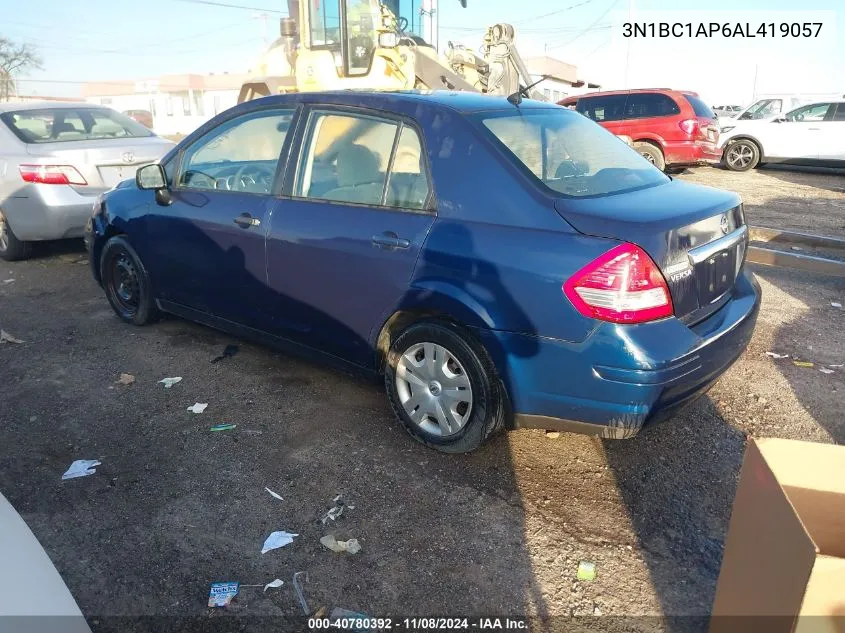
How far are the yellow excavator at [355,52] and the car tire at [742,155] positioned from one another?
795 centimetres

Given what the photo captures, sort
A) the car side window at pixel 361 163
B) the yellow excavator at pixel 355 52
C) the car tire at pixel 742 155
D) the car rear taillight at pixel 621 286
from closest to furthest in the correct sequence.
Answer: the car rear taillight at pixel 621 286 < the car side window at pixel 361 163 < the yellow excavator at pixel 355 52 < the car tire at pixel 742 155

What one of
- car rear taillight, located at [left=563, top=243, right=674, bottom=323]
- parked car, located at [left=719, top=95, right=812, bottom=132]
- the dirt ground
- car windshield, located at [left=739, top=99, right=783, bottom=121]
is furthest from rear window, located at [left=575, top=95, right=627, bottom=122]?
car rear taillight, located at [left=563, top=243, right=674, bottom=323]

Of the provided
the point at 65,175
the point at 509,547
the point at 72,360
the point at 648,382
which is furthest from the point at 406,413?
the point at 65,175

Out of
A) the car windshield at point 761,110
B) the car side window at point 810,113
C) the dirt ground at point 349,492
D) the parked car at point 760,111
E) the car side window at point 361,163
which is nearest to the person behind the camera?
the dirt ground at point 349,492

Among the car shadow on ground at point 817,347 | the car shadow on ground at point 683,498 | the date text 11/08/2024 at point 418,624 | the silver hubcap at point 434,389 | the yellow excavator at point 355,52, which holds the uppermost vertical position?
the yellow excavator at point 355,52

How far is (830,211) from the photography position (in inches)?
416

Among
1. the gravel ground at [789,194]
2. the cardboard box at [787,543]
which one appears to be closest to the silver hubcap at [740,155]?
the gravel ground at [789,194]

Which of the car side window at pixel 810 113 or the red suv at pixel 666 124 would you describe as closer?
the red suv at pixel 666 124

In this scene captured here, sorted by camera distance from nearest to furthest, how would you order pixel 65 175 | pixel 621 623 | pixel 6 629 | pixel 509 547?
pixel 6 629 < pixel 621 623 < pixel 509 547 < pixel 65 175

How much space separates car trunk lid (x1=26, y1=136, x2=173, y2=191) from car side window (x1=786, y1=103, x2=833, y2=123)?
46.3 feet

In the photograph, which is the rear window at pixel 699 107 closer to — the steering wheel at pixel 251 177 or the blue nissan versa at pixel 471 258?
the blue nissan versa at pixel 471 258

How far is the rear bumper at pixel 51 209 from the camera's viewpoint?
662 centimetres

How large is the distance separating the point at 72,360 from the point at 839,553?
4.69 meters

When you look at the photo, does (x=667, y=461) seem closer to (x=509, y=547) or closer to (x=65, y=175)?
(x=509, y=547)
